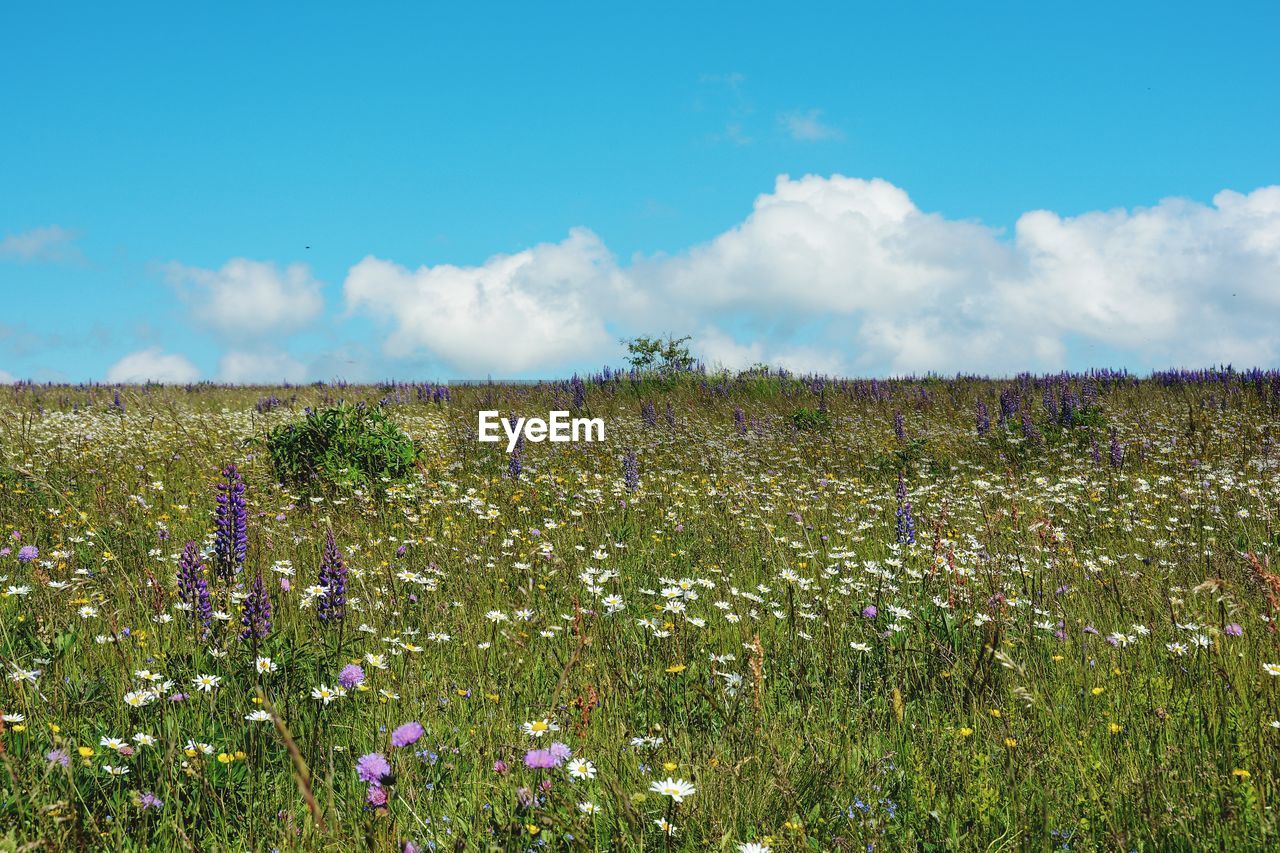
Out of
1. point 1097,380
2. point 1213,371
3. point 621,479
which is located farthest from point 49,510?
point 1213,371

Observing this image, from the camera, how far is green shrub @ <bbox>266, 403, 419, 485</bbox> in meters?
8.50

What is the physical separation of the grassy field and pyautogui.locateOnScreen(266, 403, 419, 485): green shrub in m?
0.40

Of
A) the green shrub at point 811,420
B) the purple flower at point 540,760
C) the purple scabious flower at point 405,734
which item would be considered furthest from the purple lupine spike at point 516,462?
the purple flower at point 540,760

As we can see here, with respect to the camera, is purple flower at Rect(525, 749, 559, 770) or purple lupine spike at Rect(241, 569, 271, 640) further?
purple lupine spike at Rect(241, 569, 271, 640)

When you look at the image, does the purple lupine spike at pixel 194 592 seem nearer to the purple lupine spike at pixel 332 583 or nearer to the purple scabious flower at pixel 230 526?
the purple scabious flower at pixel 230 526

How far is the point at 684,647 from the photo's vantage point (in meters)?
3.72

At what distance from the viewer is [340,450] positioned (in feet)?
28.5

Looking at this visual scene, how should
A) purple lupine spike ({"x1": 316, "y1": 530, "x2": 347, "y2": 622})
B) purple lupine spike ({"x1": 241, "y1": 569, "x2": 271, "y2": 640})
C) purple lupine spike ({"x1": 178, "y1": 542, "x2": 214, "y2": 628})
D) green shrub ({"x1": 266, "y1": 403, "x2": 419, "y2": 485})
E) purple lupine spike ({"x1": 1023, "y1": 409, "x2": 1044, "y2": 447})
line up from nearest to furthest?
purple lupine spike ({"x1": 241, "y1": 569, "x2": 271, "y2": 640}) < purple lupine spike ({"x1": 178, "y1": 542, "x2": 214, "y2": 628}) < purple lupine spike ({"x1": 316, "y1": 530, "x2": 347, "y2": 622}) < green shrub ({"x1": 266, "y1": 403, "x2": 419, "y2": 485}) < purple lupine spike ({"x1": 1023, "y1": 409, "x2": 1044, "y2": 447})

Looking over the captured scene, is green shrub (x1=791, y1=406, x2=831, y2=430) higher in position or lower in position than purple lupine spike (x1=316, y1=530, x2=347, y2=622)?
higher

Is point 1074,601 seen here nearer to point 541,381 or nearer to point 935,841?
point 935,841

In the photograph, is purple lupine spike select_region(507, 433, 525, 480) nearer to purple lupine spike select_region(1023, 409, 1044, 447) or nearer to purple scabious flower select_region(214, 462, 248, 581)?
purple scabious flower select_region(214, 462, 248, 581)

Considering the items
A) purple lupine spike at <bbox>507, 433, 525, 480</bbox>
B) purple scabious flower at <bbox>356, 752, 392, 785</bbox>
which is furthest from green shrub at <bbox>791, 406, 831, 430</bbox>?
purple scabious flower at <bbox>356, 752, 392, 785</bbox>

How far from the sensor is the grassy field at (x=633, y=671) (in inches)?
89.7

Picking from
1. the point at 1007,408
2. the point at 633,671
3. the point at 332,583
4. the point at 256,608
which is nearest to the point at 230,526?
the point at 332,583
